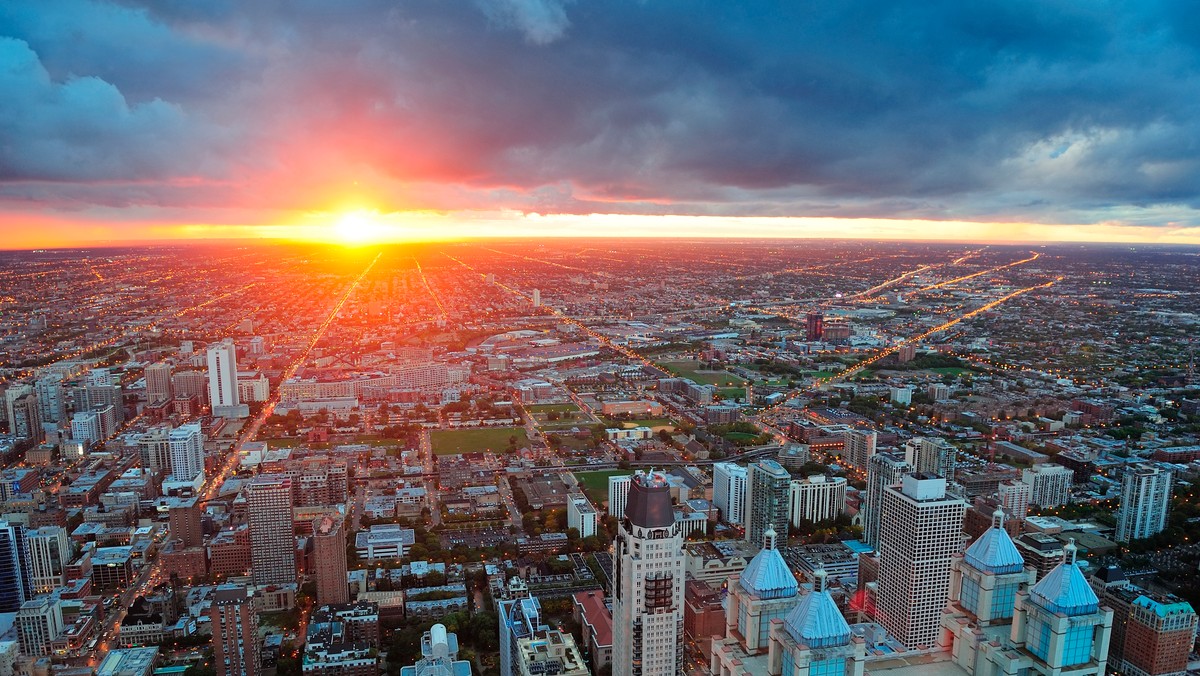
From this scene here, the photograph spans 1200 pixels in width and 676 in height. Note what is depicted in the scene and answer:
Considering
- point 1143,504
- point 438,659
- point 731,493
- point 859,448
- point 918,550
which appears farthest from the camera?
point 859,448

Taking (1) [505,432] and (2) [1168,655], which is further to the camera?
(1) [505,432]

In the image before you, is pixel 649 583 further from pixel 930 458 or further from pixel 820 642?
pixel 930 458

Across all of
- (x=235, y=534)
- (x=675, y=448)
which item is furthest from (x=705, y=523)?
(x=235, y=534)

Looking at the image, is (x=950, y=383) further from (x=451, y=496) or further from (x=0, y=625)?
(x=0, y=625)

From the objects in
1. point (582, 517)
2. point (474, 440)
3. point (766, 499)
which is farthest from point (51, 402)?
point (766, 499)

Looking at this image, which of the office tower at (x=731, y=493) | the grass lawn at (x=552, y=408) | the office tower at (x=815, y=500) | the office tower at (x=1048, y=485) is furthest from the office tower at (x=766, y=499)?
the grass lawn at (x=552, y=408)

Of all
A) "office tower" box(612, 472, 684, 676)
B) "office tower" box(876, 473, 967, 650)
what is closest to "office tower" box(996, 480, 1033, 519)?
"office tower" box(876, 473, 967, 650)

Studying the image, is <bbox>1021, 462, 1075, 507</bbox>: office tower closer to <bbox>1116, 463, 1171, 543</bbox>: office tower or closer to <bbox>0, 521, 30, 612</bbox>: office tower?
<bbox>1116, 463, 1171, 543</bbox>: office tower

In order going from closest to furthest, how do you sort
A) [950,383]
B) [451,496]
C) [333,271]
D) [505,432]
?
[451,496]
[505,432]
[950,383]
[333,271]
